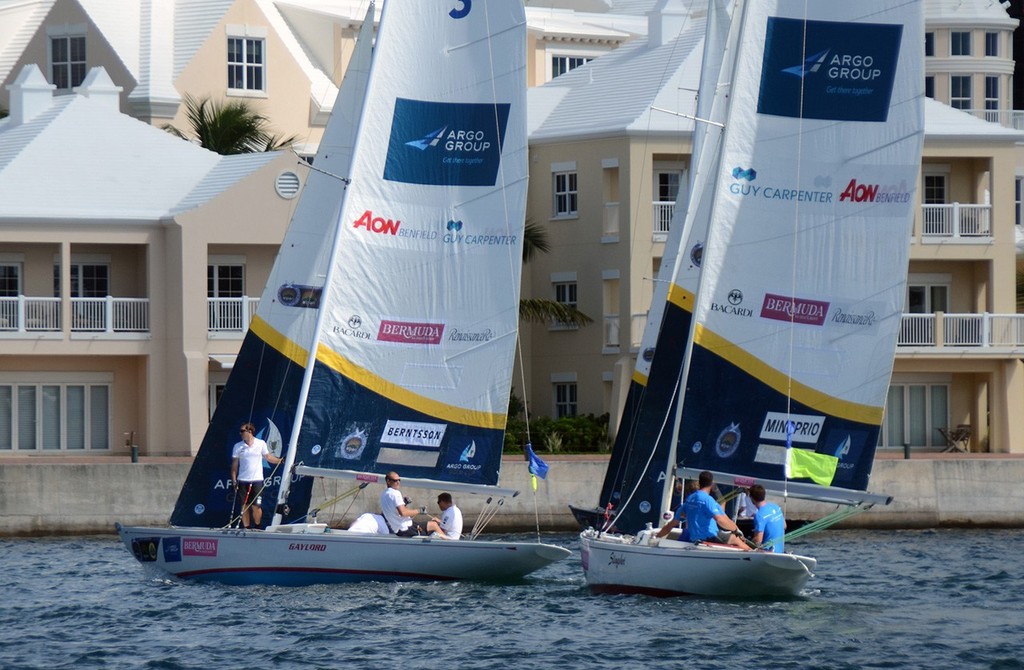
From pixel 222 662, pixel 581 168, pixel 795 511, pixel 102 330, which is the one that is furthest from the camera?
pixel 581 168

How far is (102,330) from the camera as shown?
47781 millimetres

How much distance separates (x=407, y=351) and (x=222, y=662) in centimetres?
738

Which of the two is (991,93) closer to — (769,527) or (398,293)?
(398,293)

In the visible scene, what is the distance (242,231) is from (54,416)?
5.79 metres

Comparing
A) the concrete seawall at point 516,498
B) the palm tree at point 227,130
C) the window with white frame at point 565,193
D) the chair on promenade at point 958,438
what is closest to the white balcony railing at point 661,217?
the window with white frame at point 565,193

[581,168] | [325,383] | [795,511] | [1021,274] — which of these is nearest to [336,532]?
[325,383]

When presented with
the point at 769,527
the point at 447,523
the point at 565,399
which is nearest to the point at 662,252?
the point at 565,399

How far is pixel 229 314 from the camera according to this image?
48.2 m

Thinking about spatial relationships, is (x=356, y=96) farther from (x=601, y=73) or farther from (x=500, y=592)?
(x=601, y=73)

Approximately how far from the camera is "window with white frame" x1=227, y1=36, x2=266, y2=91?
5741 cm

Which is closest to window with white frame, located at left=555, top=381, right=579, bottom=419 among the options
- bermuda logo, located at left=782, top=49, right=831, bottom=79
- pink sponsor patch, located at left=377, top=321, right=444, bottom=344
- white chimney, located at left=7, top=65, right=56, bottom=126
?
white chimney, located at left=7, top=65, right=56, bottom=126

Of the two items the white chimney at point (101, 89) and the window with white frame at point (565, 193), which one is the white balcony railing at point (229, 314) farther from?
the window with white frame at point (565, 193)

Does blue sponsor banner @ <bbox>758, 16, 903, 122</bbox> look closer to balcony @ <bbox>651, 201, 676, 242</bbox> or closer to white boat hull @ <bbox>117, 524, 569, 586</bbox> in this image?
white boat hull @ <bbox>117, 524, 569, 586</bbox>

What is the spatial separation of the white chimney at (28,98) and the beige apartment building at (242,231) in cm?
5
